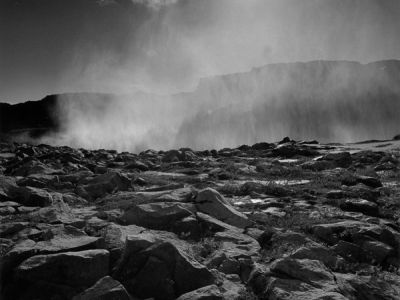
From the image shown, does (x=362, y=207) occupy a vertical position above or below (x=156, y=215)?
below

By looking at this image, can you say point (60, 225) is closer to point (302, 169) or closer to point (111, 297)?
point (111, 297)

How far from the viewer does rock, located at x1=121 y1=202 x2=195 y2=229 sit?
1135 cm

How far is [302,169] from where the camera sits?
25.3 m

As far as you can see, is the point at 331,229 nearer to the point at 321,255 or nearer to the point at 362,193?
the point at 321,255

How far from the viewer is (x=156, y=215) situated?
11477 mm

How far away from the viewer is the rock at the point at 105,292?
7582 mm

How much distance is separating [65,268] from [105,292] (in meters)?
1.25

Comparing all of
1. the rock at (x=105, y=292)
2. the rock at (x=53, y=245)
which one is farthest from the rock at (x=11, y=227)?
the rock at (x=105, y=292)

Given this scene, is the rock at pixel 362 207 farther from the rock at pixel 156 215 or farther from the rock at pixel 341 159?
the rock at pixel 341 159

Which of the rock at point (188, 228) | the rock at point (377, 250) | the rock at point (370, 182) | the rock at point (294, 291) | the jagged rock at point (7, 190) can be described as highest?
the jagged rock at point (7, 190)

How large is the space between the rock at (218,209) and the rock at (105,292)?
487 centimetres

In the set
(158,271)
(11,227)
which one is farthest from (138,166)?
(158,271)

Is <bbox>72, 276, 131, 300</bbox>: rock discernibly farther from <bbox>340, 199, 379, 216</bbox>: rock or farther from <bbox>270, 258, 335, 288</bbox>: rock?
<bbox>340, 199, 379, 216</bbox>: rock

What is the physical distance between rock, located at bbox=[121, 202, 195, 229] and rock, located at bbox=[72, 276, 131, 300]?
3420 millimetres
